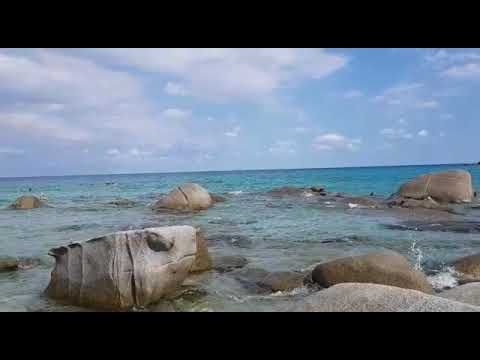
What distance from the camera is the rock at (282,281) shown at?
6656 mm

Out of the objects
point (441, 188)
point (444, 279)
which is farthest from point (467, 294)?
point (441, 188)

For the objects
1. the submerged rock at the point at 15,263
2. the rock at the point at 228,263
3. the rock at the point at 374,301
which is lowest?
the rock at the point at 228,263

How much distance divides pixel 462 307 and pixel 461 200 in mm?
20397

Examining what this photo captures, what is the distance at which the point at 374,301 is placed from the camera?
3.91 metres

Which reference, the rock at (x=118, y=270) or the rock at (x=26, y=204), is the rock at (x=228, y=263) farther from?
the rock at (x=26, y=204)

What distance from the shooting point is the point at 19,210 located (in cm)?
2298

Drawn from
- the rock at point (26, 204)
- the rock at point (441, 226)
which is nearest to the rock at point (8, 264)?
the rock at point (441, 226)

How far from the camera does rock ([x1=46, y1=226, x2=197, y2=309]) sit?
568 centimetres

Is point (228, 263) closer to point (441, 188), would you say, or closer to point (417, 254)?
point (417, 254)

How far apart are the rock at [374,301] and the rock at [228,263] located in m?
3.79
